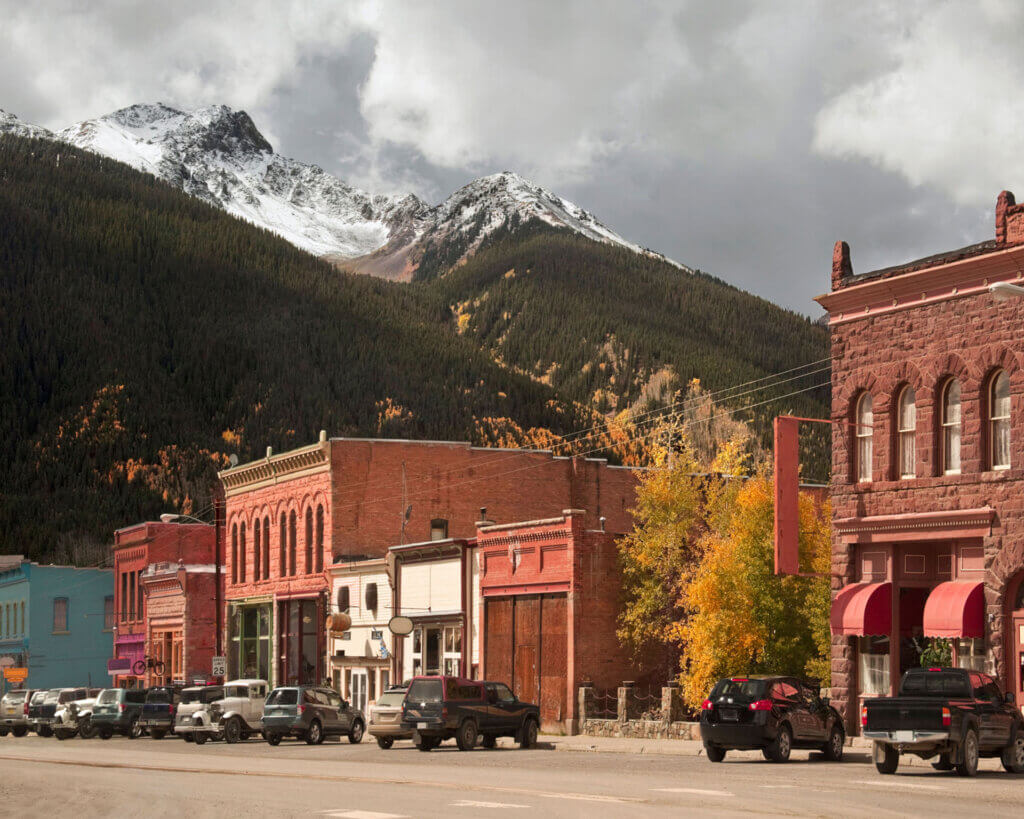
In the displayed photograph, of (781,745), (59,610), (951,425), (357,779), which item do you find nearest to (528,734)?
(781,745)

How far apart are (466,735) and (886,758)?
14130 millimetres

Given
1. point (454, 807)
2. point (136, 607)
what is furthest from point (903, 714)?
point (136, 607)

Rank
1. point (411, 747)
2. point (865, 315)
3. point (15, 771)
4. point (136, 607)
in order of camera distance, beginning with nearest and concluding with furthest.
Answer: point (15, 771) → point (865, 315) → point (411, 747) → point (136, 607)

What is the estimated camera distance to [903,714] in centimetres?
2700

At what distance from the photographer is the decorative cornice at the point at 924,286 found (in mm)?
34594

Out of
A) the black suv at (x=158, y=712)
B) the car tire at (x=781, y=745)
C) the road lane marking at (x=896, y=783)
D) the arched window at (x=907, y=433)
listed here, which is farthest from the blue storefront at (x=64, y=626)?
the road lane marking at (x=896, y=783)

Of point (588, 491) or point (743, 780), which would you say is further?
point (588, 491)

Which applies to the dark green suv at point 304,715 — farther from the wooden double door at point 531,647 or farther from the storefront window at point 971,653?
the storefront window at point 971,653

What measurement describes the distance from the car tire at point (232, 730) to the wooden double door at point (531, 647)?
8080 millimetres

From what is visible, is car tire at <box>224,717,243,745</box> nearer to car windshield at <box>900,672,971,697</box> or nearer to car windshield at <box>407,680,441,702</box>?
car windshield at <box>407,680,441,702</box>

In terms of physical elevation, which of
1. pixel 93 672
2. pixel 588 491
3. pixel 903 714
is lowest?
pixel 93 672

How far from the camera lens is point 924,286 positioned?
120 ft

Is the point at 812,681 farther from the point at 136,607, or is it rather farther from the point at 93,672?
the point at 93,672

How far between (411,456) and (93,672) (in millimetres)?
35165
